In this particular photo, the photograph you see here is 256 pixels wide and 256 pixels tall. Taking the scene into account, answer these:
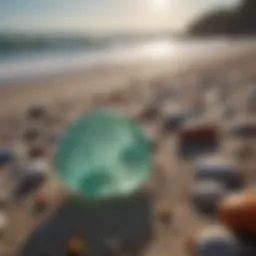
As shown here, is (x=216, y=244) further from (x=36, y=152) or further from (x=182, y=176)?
(x=36, y=152)

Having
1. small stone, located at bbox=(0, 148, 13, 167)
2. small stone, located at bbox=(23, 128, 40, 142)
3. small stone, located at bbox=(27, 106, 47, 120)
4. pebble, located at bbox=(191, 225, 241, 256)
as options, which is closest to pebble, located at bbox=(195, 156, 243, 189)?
pebble, located at bbox=(191, 225, 241, 256)

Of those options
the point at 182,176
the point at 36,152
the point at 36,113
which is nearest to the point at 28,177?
the point at 36,152

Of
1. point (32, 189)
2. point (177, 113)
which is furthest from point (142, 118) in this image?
point (32, 189)

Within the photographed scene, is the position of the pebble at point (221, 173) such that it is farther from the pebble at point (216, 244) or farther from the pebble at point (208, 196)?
the pebble at point (216, 244)

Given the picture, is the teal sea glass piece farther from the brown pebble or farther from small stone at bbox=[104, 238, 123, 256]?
the brown pebble

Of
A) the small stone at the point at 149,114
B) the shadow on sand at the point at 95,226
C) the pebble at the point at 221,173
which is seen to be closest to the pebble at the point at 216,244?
the shadow on sand at the point at 95,226

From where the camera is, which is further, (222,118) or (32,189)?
(222,118)

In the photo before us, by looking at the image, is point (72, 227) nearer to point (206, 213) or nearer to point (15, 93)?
point (206, 213)

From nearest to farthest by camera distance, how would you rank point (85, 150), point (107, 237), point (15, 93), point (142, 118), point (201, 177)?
point (107, 237) < point (85, 150) < point (201, 177) < point (142, 118) < point (15, 93)
